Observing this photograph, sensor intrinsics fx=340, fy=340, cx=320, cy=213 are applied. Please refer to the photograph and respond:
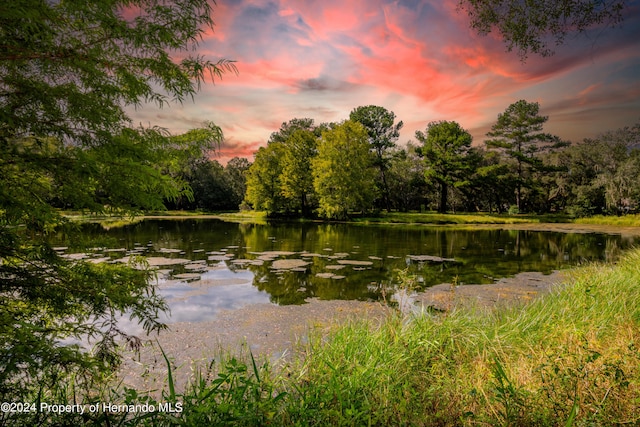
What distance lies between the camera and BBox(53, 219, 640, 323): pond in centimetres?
895

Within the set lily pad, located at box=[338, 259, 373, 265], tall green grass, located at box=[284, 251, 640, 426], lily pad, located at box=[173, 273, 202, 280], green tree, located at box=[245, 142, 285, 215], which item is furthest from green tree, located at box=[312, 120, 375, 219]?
tall green grass, located at box=[284, 251, 640, 426]

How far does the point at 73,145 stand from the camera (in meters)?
3.44

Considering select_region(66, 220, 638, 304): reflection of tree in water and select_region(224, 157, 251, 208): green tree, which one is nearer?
select_region(66, 220, 638, 304): reflection of tree in water

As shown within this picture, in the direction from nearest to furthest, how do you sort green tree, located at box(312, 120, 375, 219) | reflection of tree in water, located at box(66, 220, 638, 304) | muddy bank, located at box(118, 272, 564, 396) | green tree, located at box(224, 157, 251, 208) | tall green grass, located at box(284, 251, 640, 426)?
1. tall green grass, located at box(284, 251, 640, 426)
2. muddy bank, located at box(118, 272, 564, 396)
3. reflection of tree in water, located at box(66, 220, 638, 304)
4. green tree, located at box(312, 120, 375, 219)
5. green tree, located at box(224, 157, 251, 208)

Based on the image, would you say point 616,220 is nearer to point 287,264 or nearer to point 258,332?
point 287,264

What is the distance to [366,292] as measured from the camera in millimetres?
9312

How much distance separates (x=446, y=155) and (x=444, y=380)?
1793 inches

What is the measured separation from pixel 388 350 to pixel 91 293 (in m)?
3.57

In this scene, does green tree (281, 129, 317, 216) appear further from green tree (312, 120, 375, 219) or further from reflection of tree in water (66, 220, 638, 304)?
reflection of tree in water (66, 220, 638, 304)

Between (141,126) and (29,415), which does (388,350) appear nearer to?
(29,415)

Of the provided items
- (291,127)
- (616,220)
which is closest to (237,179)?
(291,127)

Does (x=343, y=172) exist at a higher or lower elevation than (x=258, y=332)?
higher

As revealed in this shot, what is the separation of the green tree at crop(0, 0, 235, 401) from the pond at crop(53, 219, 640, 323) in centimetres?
64

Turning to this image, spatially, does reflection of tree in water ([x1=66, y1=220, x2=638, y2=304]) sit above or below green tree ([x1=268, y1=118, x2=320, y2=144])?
below
